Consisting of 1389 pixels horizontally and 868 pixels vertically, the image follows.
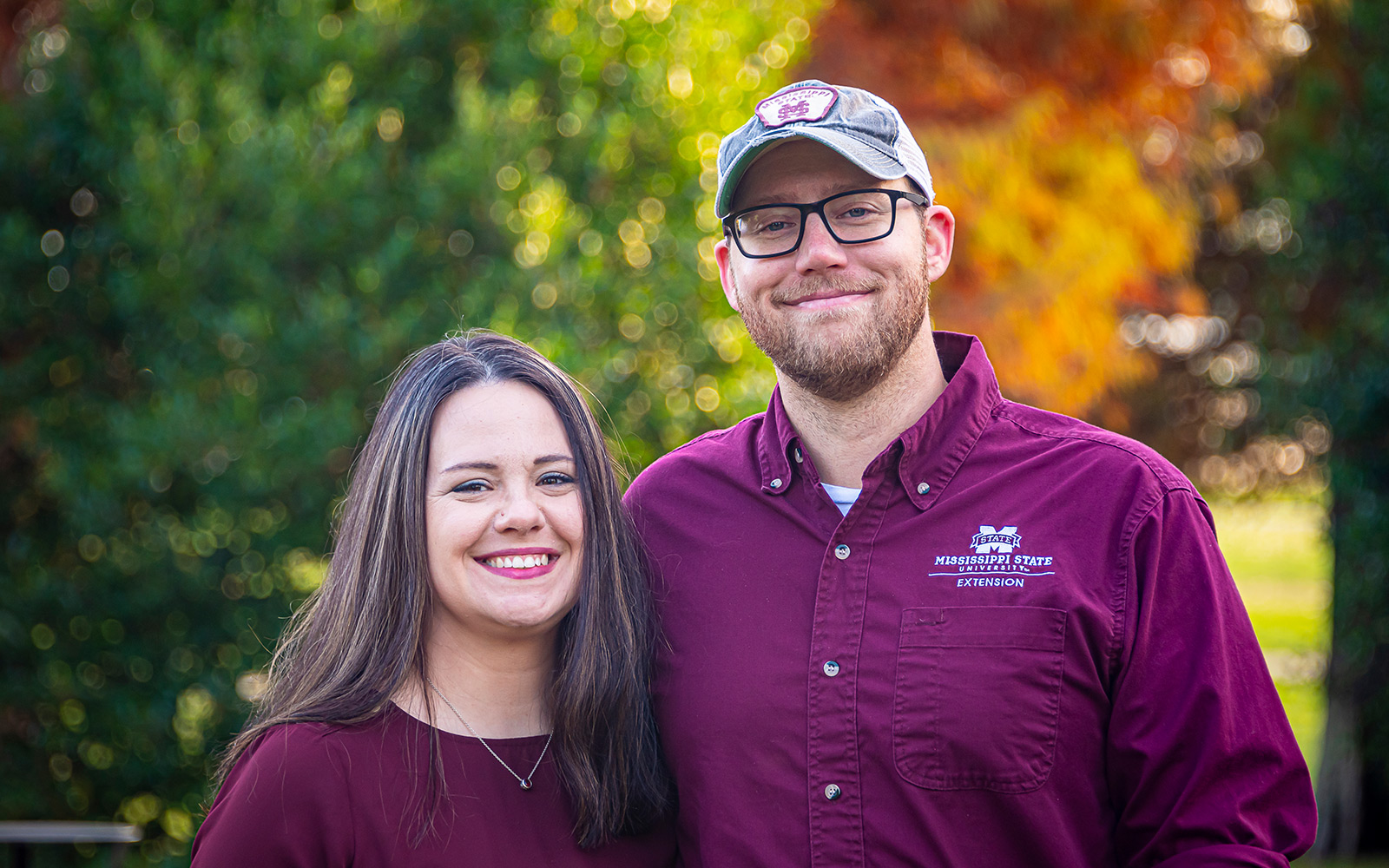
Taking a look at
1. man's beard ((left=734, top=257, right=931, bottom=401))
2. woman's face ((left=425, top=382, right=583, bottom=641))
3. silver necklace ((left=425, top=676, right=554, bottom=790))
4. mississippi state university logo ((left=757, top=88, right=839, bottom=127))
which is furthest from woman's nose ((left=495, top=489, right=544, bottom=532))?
mississippi state university logo ((left=757, top=88, right=839, bottom=127))

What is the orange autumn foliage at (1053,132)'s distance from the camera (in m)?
9.43

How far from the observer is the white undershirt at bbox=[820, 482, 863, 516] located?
2597mm

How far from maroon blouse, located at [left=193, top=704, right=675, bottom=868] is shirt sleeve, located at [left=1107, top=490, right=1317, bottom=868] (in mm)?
984

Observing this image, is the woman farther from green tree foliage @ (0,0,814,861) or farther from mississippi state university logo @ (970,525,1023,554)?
green tree foliage @ (0,0,814,861)

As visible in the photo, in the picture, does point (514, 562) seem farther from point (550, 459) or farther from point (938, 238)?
point (938, 238)

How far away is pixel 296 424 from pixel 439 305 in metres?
0.75

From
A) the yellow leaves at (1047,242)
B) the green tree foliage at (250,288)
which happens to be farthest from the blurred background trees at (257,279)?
the yellow leaves at (1047,242)

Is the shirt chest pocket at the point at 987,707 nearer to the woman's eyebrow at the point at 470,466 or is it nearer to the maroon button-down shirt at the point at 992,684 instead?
the maroon button-down shirt at the point at 992,684

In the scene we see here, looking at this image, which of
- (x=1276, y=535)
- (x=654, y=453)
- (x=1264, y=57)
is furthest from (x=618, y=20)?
(x=1276, y=535)

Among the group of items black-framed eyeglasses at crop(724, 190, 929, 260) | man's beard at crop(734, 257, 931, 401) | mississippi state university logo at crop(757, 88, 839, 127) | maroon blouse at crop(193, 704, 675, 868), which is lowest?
maroon blouse at crop(193, 704, 675, 868)

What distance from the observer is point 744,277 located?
9.00 ft

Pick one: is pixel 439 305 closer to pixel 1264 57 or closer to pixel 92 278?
pixel 92 278

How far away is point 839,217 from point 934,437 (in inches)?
20.8

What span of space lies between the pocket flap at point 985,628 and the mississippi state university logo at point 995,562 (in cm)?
5
